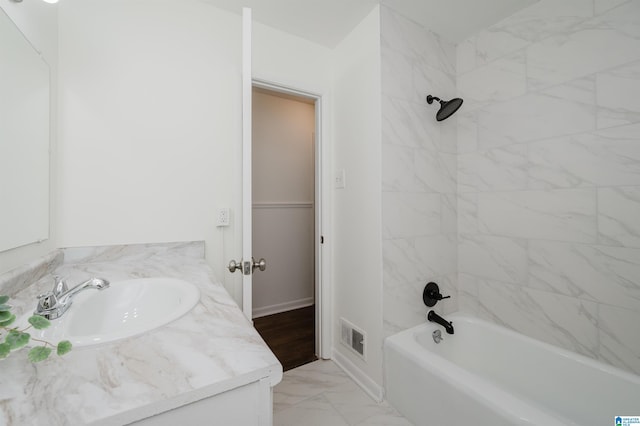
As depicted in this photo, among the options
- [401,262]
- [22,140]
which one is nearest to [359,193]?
[401,262]

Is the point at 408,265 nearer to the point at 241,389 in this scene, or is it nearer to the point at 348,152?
the point at 348,152

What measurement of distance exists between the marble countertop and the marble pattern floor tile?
1017mm

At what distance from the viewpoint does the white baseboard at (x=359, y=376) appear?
153cm

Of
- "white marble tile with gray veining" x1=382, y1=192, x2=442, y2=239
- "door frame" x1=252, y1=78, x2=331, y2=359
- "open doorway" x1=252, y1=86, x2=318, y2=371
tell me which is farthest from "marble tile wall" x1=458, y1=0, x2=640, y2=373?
"open doorway" x1=252, y1=86, x2=318, y2=371

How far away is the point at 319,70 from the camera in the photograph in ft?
6.36

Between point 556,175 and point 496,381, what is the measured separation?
1.25 m

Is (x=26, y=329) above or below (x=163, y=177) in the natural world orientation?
below

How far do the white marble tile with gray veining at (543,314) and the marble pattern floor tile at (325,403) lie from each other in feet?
3.00

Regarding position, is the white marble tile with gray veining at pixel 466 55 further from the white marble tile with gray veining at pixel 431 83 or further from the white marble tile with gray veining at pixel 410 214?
the white marble tile with gray veining at pixel 410 214

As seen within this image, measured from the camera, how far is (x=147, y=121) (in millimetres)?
1408

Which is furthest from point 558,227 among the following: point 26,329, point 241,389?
point 26,329

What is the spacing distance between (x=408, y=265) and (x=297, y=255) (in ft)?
5.23

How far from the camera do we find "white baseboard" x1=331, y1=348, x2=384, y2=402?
1.53m

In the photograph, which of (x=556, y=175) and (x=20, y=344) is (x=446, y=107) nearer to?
(x=556, y=175)
